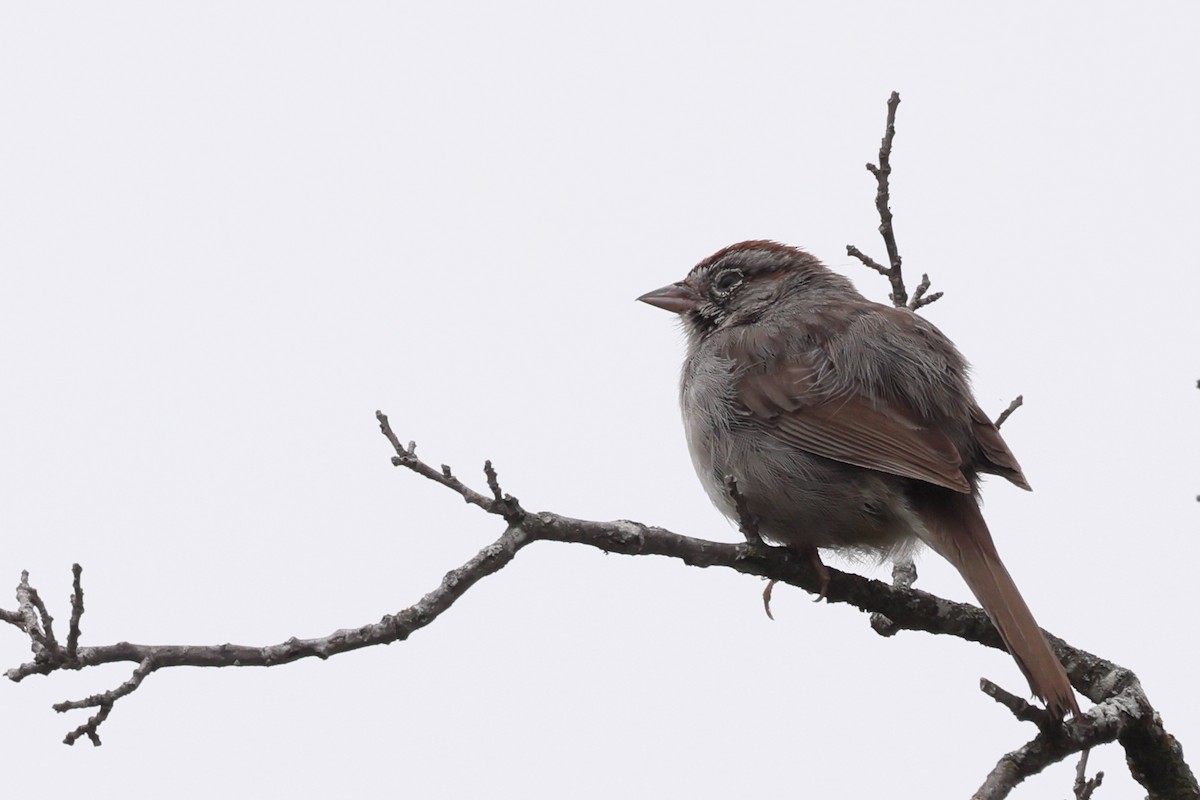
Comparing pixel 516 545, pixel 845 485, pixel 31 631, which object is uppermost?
pixel 845 485

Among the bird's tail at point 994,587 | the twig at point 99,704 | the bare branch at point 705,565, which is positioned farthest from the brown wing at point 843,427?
the twig at point 99,704

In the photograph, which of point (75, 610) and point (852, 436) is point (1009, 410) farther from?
point (75, 610)

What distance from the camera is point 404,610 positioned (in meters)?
3.59

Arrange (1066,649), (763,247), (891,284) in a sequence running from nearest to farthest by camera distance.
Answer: (1066,649), (891,284), (763,247)

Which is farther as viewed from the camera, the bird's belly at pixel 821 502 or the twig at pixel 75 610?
the bird's belly at pixel 821 502

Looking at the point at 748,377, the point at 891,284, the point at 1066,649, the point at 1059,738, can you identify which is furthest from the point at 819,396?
the point at 1059,738

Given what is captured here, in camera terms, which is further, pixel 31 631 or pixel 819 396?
pixel 819 396

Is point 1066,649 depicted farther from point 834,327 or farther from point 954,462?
point 834,327

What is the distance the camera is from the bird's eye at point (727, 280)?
7.05 metres

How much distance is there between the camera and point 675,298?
7.09 meters

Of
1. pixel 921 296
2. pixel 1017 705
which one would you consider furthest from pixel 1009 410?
pixel 1017 705

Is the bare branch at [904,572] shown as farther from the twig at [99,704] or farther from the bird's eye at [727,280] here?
the twig at [99,704]

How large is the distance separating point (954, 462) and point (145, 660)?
323 centimetres

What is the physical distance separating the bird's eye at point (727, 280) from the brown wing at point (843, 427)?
1.11 metres
